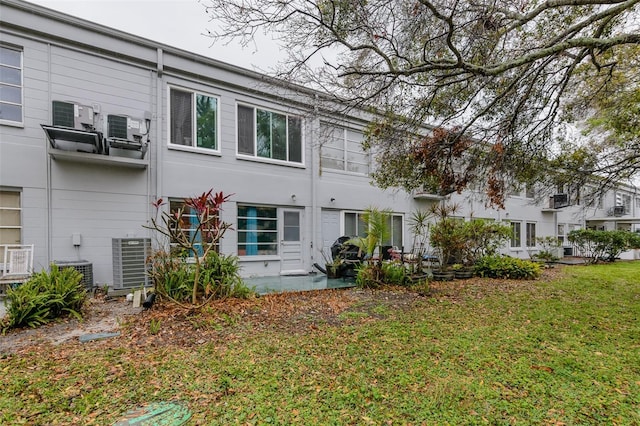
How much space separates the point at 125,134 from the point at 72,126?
3.08ft

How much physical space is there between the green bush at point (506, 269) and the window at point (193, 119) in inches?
372

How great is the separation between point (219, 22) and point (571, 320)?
771 centimetres

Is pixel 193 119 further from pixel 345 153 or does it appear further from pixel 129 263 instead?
pixel 345 153

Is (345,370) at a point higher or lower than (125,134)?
lower

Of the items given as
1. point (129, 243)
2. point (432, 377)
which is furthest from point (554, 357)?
point (129, 243)

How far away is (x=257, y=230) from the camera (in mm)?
9586

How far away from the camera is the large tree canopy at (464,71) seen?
5.15 meters

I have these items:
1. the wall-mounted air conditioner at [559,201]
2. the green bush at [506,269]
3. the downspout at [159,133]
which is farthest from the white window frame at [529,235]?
the downspout at [159,133]

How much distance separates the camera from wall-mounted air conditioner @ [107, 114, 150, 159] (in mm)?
6922

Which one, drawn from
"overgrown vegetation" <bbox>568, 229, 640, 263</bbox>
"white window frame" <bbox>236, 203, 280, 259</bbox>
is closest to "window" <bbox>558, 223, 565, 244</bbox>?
"overgrown vegetation" <bbox>568, 229, 640, 263</bbox>

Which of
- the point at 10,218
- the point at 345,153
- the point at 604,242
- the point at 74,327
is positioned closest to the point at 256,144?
the point at 345,153

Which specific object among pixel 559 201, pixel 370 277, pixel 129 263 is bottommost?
pixel 370 277

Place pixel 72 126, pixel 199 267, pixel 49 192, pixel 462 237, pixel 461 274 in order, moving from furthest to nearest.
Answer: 1. pixel 461 274
2. pixel 462 237
3. pixel 49 192
4. pixel 72 126
5. pixel 199 267

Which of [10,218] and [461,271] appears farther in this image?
[461,271]
